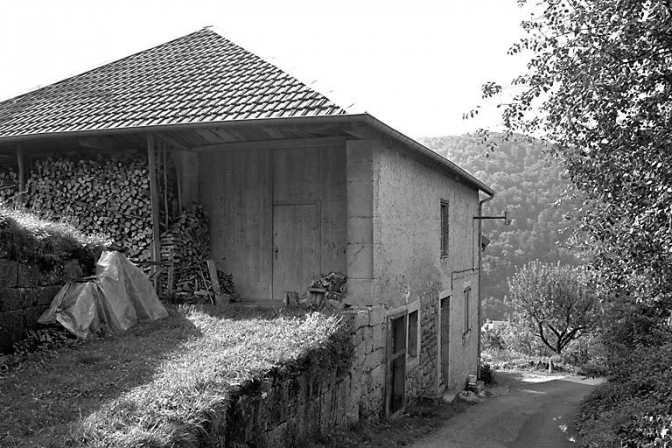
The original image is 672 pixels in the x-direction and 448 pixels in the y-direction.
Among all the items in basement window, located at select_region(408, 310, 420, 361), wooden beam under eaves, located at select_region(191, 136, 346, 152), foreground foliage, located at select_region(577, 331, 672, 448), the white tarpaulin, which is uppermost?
wooden beam under eaves, located at select_region(191, 136, 346, 152)

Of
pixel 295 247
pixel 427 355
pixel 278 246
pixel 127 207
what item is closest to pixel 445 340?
pixel 427 355

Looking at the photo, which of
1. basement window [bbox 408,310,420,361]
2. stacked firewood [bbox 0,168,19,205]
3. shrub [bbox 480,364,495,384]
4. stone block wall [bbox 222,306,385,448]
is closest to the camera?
stone block wall [bbox 222,306,385,448]

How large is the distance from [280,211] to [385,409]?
360 cm

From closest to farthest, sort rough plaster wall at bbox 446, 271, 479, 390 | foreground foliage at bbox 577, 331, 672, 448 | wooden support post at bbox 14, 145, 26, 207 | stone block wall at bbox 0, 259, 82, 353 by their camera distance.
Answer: stone block wall at bbox 0, 259, 82, 353, foreground foliage at bbox 577, 331, 672, 448, wooden support post at bbox 14, 145, 26, 207, rough plaster wall at bbox 446, 271, 479, 390

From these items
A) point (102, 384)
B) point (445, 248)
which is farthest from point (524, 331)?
point (102, 384)

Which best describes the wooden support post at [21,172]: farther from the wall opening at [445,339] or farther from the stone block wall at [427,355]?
the wall opening at [445,339]

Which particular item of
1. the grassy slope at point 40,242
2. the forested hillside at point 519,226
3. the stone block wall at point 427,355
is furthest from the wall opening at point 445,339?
the forested hillside at point 519,226

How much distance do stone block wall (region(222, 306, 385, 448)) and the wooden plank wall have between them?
1436 millimetres

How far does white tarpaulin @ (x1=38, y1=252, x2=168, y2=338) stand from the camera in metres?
6.97

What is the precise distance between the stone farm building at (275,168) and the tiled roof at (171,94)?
3cm

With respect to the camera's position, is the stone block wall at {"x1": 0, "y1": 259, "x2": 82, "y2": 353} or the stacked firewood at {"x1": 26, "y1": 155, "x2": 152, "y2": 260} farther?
the stacked firewood at {"x1": 26, "y1": 155, "x2": 152, "y2": 260}

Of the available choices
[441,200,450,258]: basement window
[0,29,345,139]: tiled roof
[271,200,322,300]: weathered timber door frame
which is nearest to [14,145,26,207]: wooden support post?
[0,29,345,139]: tiled roof

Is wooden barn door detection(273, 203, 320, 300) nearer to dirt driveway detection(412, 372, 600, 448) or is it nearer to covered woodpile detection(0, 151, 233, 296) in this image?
covered woodpile detection(0, 151, 233, 296)

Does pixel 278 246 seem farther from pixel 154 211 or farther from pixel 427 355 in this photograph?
pixel 427 355
